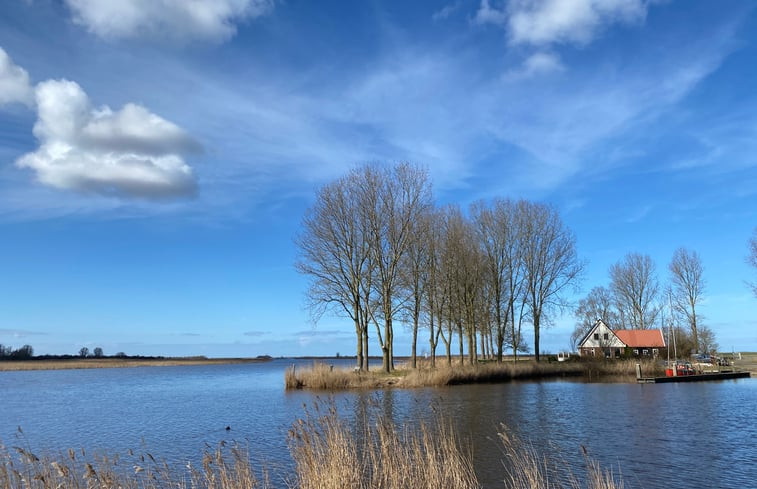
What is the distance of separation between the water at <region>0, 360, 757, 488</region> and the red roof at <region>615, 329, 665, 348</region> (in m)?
35.8

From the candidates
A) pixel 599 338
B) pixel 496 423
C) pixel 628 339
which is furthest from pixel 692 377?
pixel 628 339

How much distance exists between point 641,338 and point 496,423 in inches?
2249

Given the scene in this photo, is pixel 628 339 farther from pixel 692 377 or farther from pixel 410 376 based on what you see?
pixel 410 376

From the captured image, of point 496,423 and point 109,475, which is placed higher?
point 109,475

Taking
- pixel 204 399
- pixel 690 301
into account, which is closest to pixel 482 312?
pixel 204 399

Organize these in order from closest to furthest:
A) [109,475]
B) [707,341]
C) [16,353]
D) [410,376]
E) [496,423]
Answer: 1. [109,475]
2. [496,423]
3. [410,376]
4. [707,341]
5. [16,353]

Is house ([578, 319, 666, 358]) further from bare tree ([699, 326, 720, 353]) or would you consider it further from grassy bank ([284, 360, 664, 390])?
grassy bank ([284, 360, 664, 390])

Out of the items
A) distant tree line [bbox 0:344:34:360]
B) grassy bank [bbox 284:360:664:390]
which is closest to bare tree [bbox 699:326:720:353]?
grassy bank [bbox 284:360:664:390]

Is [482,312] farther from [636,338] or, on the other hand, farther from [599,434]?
[636,338]

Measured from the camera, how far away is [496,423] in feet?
58.1

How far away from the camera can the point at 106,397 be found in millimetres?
32406

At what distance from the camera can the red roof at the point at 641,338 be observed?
66250 mm

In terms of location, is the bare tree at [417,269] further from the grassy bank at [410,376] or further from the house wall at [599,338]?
the house wall at [599,338]

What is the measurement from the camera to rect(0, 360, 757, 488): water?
40.7 feet
